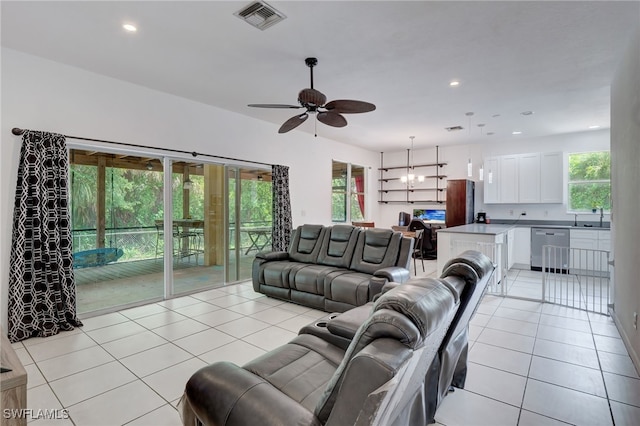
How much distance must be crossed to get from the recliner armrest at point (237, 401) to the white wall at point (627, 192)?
309cm

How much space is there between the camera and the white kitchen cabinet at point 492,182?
7.38m

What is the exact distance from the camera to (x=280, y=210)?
5.93 m

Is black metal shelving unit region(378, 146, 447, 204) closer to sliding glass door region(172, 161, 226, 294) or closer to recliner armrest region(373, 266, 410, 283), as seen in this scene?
recliner armrest region(373, 266, 410, 283)

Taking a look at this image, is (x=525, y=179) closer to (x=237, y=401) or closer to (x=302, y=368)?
(x=302, y=368)

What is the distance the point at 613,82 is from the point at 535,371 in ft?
11.9

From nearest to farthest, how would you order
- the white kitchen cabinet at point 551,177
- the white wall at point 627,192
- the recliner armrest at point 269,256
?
1. the white wall at point 627,192
2. the recliner armrest at point 269,256
3. the white kitchen cabinet at point 551,177

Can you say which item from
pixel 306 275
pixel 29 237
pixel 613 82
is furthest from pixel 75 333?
pixel 613 82

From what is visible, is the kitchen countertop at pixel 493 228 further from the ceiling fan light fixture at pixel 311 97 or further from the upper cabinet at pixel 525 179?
the ceiling fan light fixture at pixel 311 97

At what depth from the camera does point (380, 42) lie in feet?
10.1

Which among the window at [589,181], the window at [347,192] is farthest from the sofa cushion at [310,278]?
the window at [589,181]

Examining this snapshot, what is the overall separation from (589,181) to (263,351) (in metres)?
7.49

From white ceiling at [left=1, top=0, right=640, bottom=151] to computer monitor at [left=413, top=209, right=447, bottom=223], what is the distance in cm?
368

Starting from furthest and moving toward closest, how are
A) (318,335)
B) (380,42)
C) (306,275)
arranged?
(306,275)
(380,42)
(318,335)

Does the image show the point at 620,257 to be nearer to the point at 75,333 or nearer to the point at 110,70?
→ the point at 75,333
